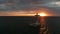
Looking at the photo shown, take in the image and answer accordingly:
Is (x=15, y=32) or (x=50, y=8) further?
(x=15, y=32)

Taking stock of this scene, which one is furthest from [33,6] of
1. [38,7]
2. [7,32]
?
[7,32]

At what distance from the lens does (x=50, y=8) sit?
1.15 meters

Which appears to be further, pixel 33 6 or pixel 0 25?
pixel 0 25

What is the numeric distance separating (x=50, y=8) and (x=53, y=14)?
2.9 inches

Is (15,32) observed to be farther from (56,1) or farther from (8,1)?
(56,1)

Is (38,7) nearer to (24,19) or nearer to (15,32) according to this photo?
(24,19)

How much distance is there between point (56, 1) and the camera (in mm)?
1156

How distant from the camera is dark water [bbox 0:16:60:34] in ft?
4.03

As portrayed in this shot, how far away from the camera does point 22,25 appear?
4.16ft

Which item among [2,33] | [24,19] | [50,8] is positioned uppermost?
[50,8]

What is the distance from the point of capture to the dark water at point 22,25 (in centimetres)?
123

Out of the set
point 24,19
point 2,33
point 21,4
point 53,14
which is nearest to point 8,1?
point 21,4

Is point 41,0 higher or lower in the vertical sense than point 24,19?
higher

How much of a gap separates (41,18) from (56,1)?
0.77ft
